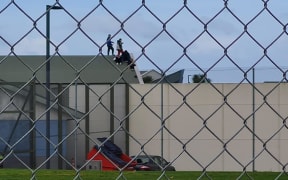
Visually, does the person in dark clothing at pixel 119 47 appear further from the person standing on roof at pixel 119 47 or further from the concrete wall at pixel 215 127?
the concrete wall at pixel 215 127

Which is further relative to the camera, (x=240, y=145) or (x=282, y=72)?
(x=240, y=145)

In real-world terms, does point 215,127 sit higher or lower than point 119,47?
lower

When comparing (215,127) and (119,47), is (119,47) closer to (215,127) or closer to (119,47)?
(119,47)

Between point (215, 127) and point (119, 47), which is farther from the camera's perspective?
point (215, 127)

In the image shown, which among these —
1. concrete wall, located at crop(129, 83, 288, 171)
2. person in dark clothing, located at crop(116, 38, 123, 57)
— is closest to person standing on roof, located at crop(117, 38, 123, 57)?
person in dark clothing, located at crop(116, 38, 123, 57)

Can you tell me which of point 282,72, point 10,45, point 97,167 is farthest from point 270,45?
point 97,167

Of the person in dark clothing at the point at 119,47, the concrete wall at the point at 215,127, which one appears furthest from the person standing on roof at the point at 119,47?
the concrete wall at the point at 215,127

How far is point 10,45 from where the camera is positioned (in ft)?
7.91

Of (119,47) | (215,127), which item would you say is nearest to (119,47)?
(119,47)

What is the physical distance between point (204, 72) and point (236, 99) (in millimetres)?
20069

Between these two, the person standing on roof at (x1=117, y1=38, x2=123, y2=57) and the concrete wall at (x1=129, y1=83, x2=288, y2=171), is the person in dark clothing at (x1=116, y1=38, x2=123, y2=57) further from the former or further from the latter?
the concrete wall at (x1=129, y1=83, x2=288, y2=171)

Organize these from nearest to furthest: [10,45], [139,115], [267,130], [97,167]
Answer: [10,45] < [97,167] < [267,130] < [139,115]

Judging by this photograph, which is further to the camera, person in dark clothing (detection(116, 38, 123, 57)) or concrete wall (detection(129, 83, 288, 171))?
concrete wall (detection(129, 83, 288, 171))

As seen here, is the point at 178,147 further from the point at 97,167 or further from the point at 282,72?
the point at 282,72
